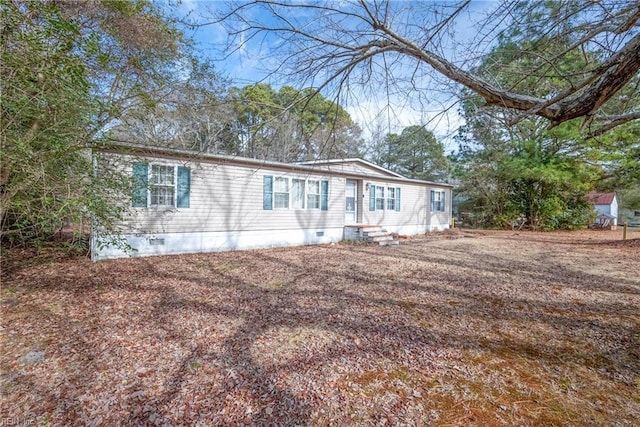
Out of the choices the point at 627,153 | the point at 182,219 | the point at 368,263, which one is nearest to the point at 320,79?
the point at 368,263

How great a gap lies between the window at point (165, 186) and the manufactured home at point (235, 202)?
0.07ft

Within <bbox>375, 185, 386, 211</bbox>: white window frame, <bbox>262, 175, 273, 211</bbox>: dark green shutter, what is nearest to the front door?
<bbox>375, 185, 386, 211</bbox>: white window frame

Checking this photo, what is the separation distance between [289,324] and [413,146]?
121 inches

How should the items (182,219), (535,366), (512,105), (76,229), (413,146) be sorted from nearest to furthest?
1. (535,366)
2. (512,105)
3. (76,229)
4. (413,146)
5. (182,219)

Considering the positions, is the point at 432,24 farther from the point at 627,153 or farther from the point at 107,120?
Answer: the point at 627,153

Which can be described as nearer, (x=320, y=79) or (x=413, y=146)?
(x=320, y=79)

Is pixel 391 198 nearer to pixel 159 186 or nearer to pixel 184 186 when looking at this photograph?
pixel 184 186

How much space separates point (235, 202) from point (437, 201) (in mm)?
11192

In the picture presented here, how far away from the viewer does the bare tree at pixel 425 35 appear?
2.93 m

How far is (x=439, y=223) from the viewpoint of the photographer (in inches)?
627

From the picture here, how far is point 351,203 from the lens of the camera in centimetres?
1204

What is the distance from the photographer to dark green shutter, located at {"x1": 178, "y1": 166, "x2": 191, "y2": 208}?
24.9ft

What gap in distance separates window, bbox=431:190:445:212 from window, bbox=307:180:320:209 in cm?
760

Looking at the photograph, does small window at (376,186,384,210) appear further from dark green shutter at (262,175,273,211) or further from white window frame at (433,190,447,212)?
dark green shutter at (262,175,273,211)
